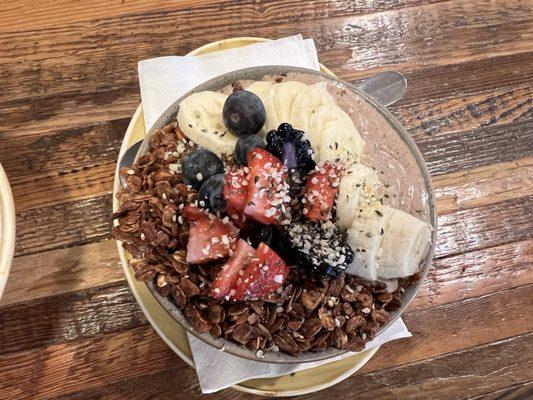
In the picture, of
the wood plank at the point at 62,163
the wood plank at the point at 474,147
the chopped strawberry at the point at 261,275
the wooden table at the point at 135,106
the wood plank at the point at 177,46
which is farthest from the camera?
the wood plank at the point at 474,147

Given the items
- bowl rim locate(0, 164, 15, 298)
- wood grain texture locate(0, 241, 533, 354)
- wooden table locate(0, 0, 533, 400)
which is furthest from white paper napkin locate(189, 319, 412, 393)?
bowl rim locate(0, 164, 15, 298)

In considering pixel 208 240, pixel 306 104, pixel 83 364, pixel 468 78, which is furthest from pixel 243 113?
pixel 468 78

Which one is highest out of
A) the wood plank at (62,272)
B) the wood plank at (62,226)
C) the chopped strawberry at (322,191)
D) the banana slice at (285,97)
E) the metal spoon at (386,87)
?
the banana slice at (285,97)

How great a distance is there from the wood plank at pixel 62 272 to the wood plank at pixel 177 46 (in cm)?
46

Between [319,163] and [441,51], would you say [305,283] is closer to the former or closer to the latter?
[319,163]

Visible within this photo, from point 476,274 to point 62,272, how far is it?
144 cm

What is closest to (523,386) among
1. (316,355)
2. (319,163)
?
(316,355)

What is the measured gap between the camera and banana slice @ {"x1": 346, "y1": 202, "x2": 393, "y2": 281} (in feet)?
4.04

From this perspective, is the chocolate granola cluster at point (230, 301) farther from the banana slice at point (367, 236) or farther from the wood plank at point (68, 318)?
the wood plank at point (68, 318)

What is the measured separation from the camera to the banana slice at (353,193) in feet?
4.01

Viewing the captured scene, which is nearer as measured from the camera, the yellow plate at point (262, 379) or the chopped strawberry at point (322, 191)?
the chopped strawberry at point (322, 191)

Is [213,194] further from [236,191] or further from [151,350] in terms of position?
[151,350]

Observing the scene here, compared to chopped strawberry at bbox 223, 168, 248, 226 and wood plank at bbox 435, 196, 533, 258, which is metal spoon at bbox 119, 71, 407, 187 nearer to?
wood plank at bbox 435, 196, 533, 258

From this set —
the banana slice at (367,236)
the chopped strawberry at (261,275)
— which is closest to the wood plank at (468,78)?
the banana slice at (367,236)
